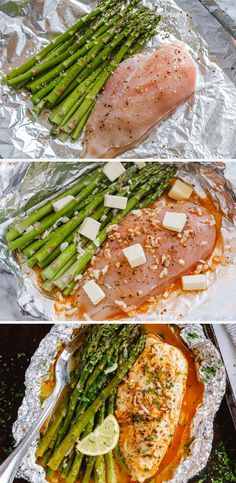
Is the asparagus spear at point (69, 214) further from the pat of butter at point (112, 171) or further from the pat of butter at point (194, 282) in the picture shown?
the pat of butter at point (194, 282)

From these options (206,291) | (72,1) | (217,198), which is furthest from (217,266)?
(72,1)

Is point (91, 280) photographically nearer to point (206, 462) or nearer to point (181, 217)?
point (181, 217)

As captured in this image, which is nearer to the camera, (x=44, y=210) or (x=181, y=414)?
(x=44, y=210)

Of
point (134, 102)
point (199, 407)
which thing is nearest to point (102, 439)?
point (199, 407)

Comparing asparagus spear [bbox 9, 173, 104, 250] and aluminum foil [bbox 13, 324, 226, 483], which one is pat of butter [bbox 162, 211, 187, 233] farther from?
aluminum foil [bbox 13, 324, 226, 483]

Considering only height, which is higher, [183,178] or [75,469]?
[183,178]

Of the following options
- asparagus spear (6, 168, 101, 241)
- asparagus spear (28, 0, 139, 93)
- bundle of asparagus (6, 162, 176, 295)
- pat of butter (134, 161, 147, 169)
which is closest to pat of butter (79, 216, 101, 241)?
bundle of asparagus (6, 162, 176, 295)

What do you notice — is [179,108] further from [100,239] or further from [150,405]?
[150,405]
